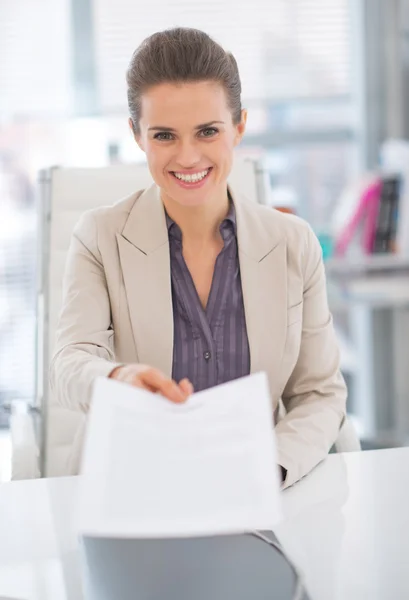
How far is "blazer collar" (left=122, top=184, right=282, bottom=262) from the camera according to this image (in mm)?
1386

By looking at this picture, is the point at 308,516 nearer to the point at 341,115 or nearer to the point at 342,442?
the point at 342,442

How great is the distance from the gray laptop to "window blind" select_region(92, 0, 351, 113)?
245 cm

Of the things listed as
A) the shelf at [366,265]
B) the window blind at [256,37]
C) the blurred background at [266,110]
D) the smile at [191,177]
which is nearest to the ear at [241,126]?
the smile at [191,177]

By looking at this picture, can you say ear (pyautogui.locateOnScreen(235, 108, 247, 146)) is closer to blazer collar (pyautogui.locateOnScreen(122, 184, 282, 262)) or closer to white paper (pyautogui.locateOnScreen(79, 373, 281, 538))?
blazer collar (pyautogui.locateOnScreen(122, 184, 282, 262))

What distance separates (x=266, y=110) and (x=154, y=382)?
240 cm

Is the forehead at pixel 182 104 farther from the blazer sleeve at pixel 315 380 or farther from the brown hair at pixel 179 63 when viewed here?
the blazer sleeve at pixel 315 380

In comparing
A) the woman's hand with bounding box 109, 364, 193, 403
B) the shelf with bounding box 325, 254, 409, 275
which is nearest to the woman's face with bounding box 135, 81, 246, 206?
the woman's hand with bounding box 109, 364, 193, 403

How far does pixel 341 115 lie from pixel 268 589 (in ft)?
8.79

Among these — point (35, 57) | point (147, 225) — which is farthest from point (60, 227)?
point (35, 57)

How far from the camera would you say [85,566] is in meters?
0.91

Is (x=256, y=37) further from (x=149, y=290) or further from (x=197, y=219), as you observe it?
(x=149, y=290)

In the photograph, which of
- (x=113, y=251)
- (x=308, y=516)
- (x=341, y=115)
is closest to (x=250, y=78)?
(x=341, y=115)

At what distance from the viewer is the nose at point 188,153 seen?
4.15 ft

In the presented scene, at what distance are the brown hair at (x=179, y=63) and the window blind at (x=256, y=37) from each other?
1.90 m
